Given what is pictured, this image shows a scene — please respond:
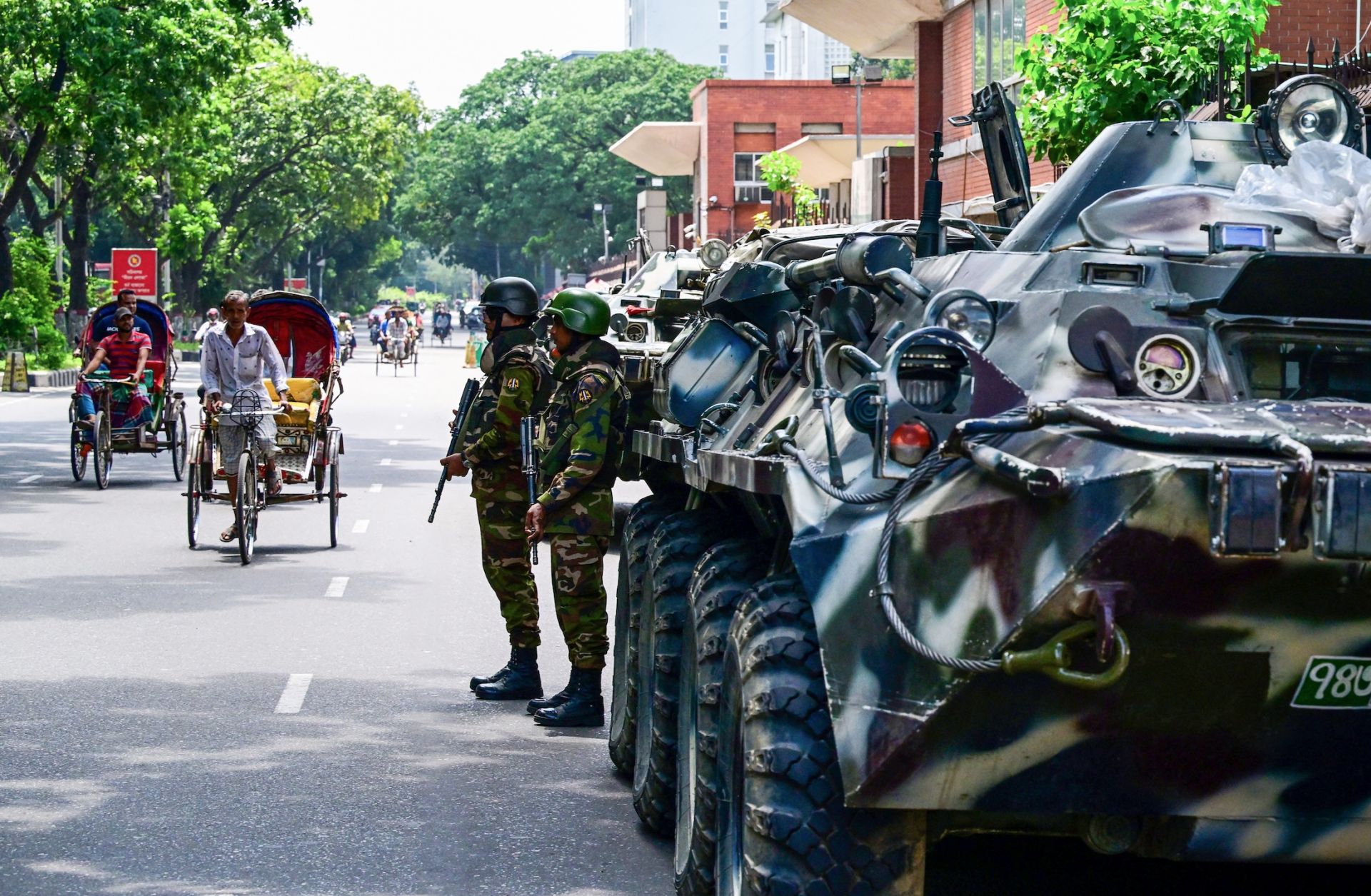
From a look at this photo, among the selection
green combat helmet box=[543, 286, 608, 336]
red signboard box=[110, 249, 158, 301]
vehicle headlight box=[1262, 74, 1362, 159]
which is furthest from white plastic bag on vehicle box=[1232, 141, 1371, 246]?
red signboard box=[110, 249, 158, 301]

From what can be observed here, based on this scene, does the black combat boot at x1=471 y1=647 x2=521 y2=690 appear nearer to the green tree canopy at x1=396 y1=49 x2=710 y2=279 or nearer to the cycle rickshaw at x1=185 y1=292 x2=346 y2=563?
the cycle rickshaw at x1=185 y1=292 x2=346 y2=563

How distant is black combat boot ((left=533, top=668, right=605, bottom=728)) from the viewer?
30.8 feet

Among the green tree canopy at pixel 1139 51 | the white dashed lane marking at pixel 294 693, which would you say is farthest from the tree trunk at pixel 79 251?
the white dashed lane marking at pixel 294 693

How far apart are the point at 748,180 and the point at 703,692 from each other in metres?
65.6

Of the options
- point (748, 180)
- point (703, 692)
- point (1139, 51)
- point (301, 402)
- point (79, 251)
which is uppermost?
point (748, 180)

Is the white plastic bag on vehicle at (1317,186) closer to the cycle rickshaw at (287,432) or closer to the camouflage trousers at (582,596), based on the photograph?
the camouflage trousers at (582,596)

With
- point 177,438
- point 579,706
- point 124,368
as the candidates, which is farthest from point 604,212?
point 579,706

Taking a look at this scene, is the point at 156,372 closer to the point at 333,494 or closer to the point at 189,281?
the point at 333,494

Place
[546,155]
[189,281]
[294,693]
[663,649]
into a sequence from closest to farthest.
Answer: [663,649], [294,693], [189,281], [546,155]

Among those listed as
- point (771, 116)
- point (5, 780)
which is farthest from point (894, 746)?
point (771, 116)

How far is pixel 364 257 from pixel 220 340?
100 metres

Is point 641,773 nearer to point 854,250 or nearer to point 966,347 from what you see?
point 854,250

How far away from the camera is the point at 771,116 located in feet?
233

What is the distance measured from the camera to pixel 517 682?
10.1 metres
